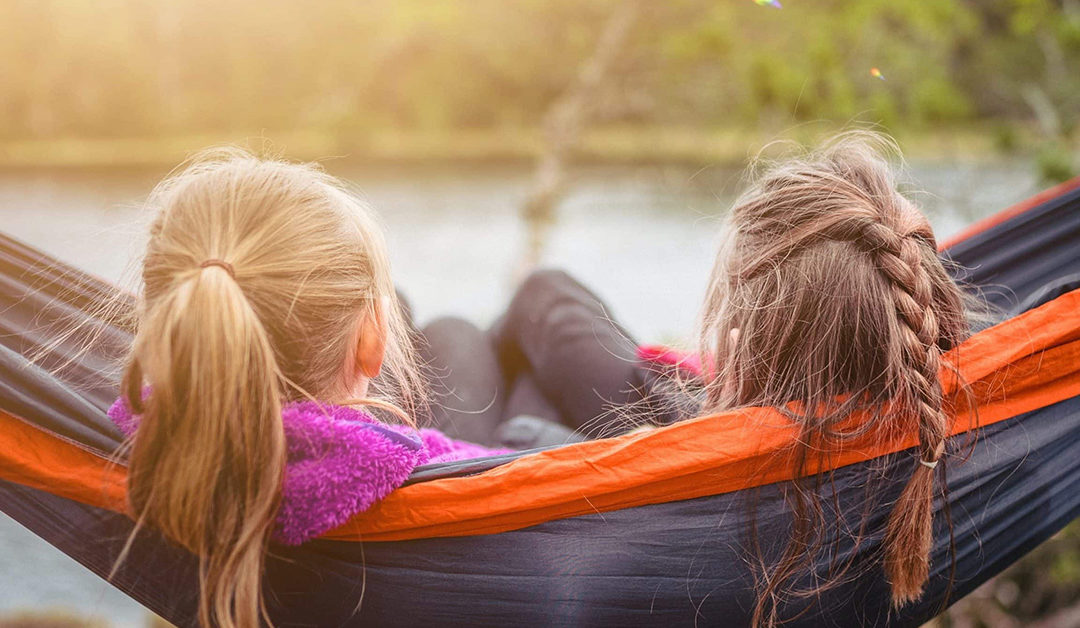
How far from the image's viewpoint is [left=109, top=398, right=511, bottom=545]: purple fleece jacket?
0.86m

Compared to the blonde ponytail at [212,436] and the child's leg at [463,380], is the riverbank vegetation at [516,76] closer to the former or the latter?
the child's leg at [463,380]

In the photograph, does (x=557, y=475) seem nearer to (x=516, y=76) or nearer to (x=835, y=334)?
(x=835, y=334)

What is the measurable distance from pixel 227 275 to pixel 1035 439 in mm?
1026

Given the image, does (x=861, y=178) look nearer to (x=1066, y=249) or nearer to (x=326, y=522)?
(x=1066, y=249)

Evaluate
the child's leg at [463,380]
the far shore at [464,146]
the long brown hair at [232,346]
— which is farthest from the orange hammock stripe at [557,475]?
the far shore at [464,146]

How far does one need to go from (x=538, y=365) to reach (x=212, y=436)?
926mm

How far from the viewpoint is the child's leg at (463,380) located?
152 centimetres

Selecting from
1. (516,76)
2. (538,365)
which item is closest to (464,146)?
(516,76)

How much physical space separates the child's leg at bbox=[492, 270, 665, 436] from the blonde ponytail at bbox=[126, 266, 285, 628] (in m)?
0.66

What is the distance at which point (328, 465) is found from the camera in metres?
0.88

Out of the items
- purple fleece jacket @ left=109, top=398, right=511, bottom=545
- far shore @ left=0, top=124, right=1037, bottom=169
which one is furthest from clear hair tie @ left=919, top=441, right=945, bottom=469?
far shore @ left=0, top=124, right=1037, bottom=169

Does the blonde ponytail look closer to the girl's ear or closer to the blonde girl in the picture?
the blonde girl

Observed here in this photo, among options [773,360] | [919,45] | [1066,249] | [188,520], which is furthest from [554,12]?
[188,520]

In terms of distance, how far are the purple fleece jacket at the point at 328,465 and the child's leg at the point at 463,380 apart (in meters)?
0.52
